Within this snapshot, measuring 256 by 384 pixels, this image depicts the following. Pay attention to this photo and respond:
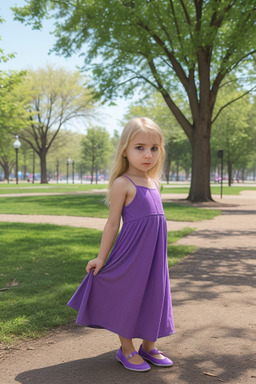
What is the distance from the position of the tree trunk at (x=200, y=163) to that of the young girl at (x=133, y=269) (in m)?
15.4

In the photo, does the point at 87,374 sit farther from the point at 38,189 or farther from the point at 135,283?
the point at 38,189

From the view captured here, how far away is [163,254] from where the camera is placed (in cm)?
276

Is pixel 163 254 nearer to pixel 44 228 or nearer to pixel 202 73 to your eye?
pixel 44 228

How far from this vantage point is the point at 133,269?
2.66 meters

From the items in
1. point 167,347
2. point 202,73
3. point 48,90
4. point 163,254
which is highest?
point 48,90

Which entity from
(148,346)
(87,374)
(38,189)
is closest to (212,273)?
(148,346)

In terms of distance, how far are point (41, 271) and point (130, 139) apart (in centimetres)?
326

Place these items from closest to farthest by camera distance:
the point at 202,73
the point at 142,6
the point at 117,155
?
1. the point at 117,155
2. the point at 142,6
3. the point at 202,73

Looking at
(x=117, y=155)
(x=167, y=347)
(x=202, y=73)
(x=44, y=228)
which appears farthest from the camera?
(x=202, y=73)

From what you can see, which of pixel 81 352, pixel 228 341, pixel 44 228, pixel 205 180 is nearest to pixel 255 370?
pixel 228 341

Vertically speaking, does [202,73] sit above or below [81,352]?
above

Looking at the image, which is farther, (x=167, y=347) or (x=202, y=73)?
(x=202, y=73)

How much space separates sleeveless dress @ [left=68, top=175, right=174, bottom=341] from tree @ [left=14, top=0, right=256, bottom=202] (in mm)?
11831

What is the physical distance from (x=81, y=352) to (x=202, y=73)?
16131mm
